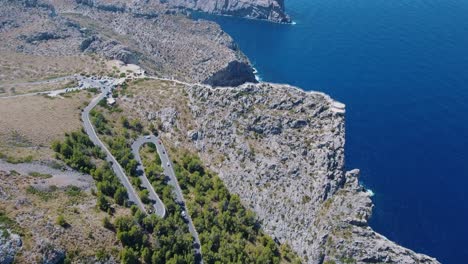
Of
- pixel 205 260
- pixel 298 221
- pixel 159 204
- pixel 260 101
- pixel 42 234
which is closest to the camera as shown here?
pixel 42 234

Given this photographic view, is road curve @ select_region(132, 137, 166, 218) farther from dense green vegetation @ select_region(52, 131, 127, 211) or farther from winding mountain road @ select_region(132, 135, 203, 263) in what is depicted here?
dense green vegetation @ select_region(52, 131, 127, 211)

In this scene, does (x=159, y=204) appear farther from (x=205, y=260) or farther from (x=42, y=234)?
(x=42, y=234)

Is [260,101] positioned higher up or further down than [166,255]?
higher up

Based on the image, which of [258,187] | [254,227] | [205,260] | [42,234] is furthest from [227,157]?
[42,234]

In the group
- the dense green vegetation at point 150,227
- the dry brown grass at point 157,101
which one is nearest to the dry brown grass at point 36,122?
the dense green vegetation at point 150,227

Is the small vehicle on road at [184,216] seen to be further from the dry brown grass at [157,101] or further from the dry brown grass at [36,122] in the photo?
the dry brown grass at [36,122]

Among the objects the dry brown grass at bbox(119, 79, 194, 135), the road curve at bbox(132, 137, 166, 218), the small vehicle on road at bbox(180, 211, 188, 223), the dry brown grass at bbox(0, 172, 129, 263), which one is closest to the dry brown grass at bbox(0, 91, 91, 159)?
the dry brown grass at bbox(119, 79, 194, 135)

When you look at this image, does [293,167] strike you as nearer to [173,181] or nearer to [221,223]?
[221,223]

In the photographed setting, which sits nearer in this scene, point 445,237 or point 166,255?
point 166,255
